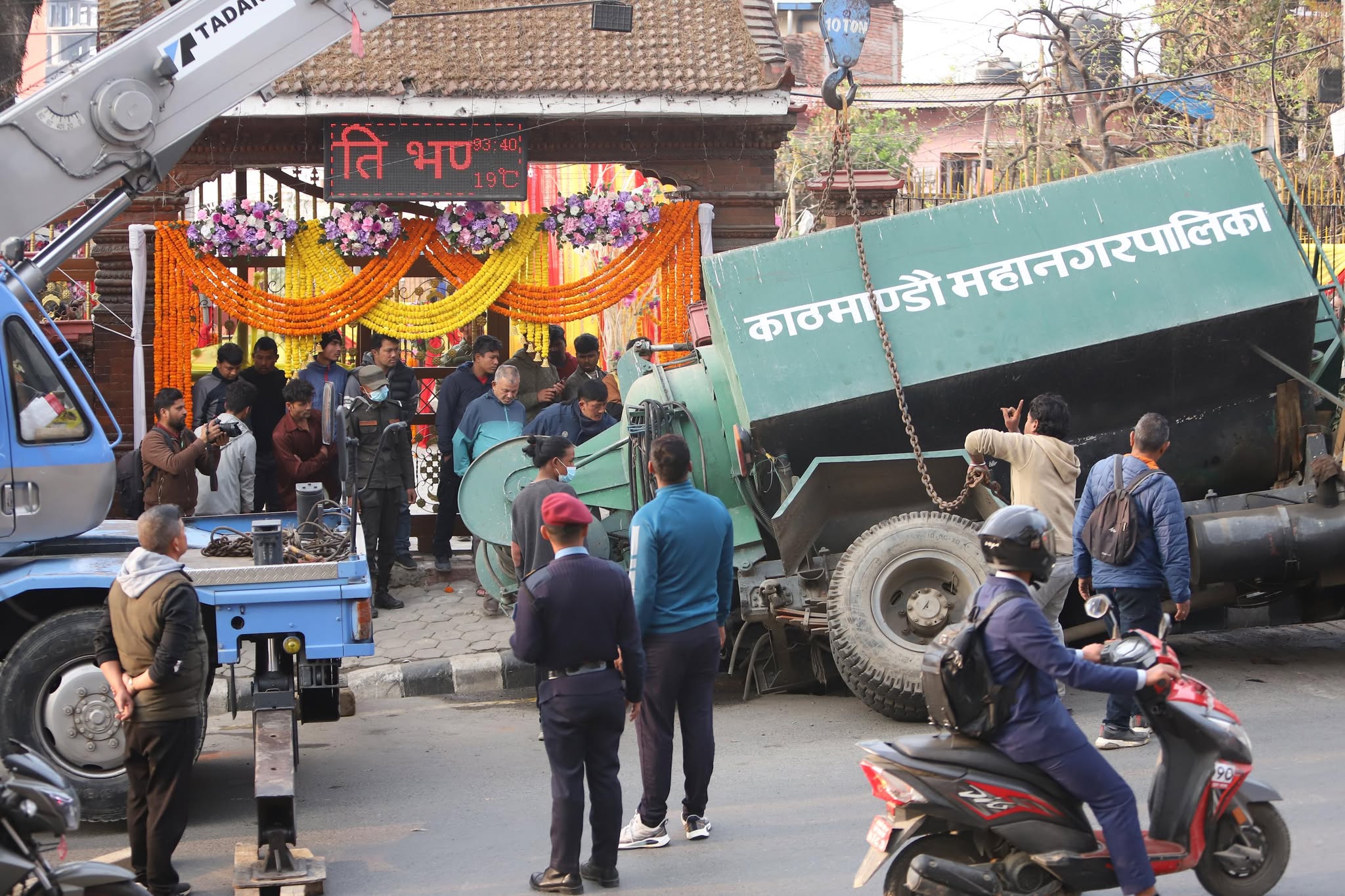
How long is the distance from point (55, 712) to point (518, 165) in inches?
268

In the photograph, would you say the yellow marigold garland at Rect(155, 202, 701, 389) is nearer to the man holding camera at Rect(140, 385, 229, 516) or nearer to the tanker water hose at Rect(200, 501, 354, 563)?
the man holding camera at Rect(140, 385, 229, 516)

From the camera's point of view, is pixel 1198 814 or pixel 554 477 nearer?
pixel 1198 814

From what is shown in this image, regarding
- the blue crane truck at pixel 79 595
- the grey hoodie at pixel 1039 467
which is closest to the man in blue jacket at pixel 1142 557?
the grey hoodie at pixel 1039 467

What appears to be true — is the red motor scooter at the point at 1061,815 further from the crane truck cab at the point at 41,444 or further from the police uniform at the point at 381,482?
the police uniform at the point at 381,482

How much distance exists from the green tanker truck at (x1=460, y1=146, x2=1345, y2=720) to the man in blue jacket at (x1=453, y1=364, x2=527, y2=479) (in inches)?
79.0

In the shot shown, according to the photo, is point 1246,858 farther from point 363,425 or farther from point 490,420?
point 363,425

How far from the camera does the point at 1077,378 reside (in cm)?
800

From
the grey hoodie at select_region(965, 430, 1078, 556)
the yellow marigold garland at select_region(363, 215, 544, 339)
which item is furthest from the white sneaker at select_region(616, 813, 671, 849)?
the yellow marigold garland at select_region(363, 215, 544, 339)

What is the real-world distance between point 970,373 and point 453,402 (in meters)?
4.44

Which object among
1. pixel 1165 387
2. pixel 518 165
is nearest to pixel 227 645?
pixel 1165 387

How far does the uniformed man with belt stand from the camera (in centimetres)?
511

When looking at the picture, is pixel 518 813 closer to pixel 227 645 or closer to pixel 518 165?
pixel 227 645

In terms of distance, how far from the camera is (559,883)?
524 cm

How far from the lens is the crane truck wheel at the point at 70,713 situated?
6191 mm
